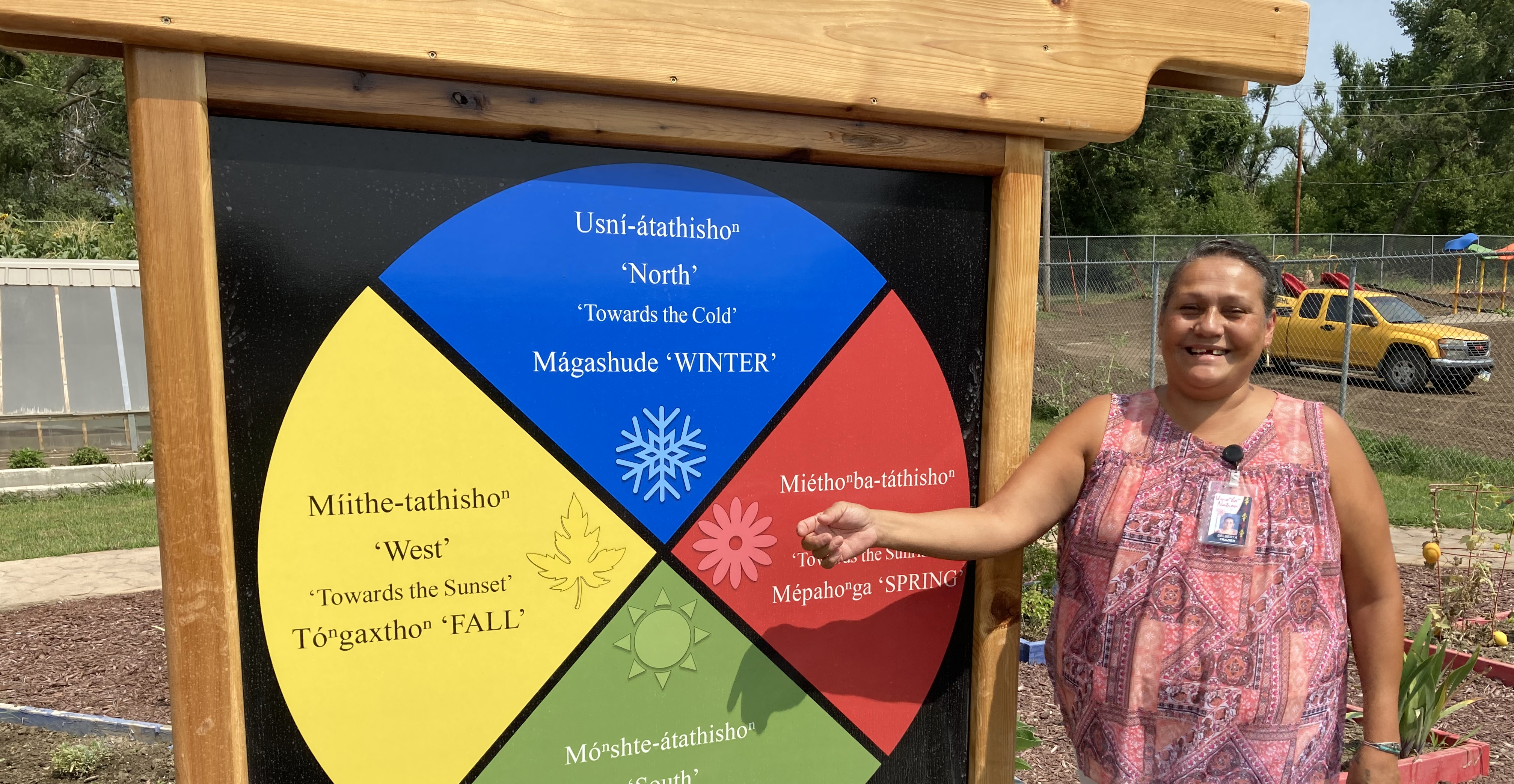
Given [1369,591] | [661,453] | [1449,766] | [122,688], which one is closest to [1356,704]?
[1449,766]

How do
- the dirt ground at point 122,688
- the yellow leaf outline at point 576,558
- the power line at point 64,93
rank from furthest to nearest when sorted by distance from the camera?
the power line at point 64,93
the dirt ground at point 122,688
the yellow leaf outline at point 576,558

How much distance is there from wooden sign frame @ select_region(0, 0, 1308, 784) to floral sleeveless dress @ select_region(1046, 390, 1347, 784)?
25 centimetres

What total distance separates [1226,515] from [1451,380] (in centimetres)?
1397

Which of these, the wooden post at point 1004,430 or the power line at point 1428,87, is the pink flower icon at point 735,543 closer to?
the wooden post at point 1004,430

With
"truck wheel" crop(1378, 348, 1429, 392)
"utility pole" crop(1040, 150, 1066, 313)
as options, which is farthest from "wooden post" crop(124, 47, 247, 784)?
"truck wheel" crop(1378, 348, 1429, 392)

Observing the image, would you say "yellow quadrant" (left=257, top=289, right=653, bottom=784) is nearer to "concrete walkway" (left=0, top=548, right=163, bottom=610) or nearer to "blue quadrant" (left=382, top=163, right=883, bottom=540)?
"blue quadrant" (left=382, top=163, right=883, bottom=540)

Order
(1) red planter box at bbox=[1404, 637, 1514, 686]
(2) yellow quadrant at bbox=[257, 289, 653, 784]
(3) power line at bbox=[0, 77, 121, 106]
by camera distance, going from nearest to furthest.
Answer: (2) yellow quadrant at bbox=[257, 289, 653, 784] → (1) red planter box at bbox=[1404, 637, 1514, 686] → (3) power line at bbox=[0, 77, 121, 106]

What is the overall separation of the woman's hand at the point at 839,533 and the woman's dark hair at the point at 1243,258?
69 centimetres

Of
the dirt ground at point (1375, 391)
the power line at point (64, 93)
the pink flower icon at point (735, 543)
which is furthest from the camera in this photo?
the power line at point (64, 93)

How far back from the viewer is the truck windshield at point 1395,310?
14016mm

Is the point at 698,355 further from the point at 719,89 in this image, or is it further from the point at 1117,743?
the point at 1117,743

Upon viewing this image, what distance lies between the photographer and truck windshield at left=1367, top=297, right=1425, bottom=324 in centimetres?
1402

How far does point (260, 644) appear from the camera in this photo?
1.45 metres

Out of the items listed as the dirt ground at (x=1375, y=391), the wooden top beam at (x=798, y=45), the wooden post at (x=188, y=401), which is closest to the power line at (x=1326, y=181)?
the dirt ground at (x=1375, y=391)
